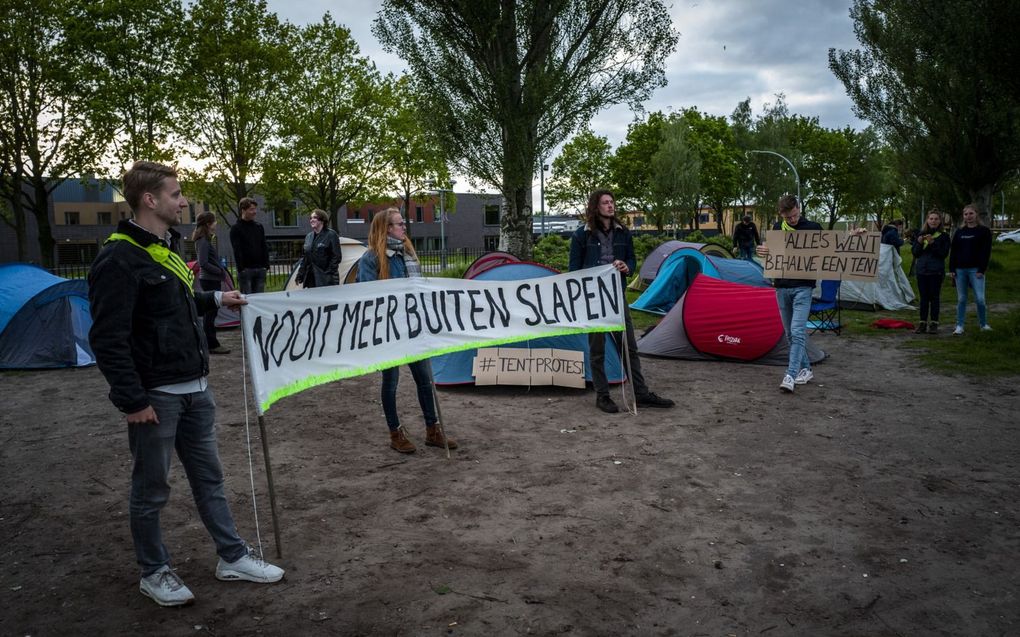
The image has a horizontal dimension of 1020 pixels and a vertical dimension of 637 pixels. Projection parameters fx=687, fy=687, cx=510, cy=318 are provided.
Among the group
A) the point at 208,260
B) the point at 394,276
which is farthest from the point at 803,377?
Answer: the point at 208,260

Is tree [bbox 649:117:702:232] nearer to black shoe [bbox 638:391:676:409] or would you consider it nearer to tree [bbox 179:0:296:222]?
tree [bbox 179:0:296:222]

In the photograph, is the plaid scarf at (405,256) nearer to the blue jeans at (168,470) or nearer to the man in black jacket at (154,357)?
the man in black jacket at (154,357)

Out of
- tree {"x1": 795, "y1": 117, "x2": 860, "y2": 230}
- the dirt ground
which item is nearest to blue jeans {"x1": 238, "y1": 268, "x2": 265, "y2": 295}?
the dirt ground

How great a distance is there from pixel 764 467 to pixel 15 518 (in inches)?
204

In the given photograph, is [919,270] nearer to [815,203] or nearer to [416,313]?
[416,313]

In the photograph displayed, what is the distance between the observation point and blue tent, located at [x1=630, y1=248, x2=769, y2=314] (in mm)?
13852

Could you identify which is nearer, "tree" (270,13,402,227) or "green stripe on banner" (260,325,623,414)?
"green stripe on banner" (260,325,623,414)

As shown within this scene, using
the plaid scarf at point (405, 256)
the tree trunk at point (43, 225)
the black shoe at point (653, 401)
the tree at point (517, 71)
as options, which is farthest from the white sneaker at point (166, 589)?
the tree trunk at point (43, 225)

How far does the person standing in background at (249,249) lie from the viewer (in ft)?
34.0

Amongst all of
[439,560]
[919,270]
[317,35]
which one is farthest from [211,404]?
[317,35]

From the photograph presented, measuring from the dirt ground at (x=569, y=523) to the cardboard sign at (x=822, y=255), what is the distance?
63.2 inches

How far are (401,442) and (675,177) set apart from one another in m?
40.1

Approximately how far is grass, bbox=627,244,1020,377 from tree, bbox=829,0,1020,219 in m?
4.48

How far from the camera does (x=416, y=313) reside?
5.22m
